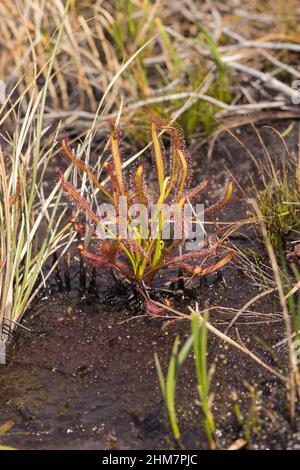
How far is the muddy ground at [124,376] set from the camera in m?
1.86

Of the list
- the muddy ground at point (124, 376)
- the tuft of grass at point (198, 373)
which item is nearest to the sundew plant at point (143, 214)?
the muddy ground at point (124, 376)

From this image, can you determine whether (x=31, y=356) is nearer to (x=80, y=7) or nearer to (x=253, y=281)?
(x=253, y=281)

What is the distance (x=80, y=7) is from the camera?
12.8ft

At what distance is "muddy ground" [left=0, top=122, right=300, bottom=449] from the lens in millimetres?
1862

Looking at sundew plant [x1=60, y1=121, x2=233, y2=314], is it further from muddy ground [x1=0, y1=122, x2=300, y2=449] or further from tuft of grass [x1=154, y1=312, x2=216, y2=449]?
tuft of grass [x1=154, y1=312, x2=216, y2=449]

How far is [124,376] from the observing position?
2.06 meters

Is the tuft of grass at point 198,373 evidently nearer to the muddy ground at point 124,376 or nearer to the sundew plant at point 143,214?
the muddy ground at point 124,376

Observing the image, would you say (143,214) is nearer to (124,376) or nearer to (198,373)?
(124,376)

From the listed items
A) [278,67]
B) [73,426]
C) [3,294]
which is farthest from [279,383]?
[278,67]

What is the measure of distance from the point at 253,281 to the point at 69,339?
0.63 meters

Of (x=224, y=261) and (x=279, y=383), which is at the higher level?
(x=224, y=261)

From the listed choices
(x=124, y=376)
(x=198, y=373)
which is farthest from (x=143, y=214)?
(x=198, y=373)

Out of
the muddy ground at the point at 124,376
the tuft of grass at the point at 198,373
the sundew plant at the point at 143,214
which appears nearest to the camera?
the tuft of grass at the point at 198,373

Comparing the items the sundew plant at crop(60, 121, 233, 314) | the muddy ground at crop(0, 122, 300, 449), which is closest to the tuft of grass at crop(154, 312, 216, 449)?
the muddy ground at crop(0, 122, 300, 449)
